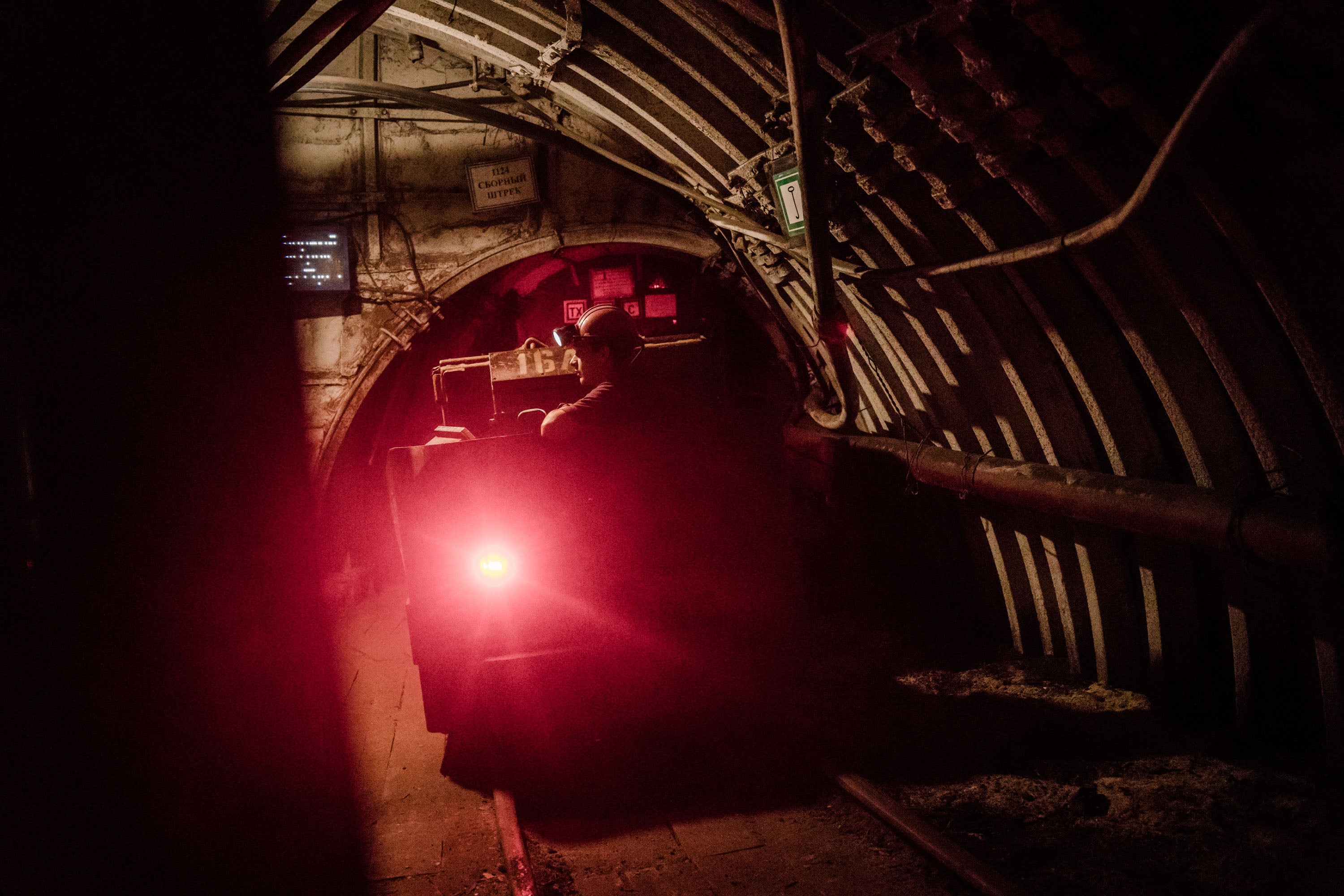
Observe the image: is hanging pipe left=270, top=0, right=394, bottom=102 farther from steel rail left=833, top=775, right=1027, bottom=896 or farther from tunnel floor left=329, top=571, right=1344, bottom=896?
steel rail left=833, top=775, right=1027, bottom=896

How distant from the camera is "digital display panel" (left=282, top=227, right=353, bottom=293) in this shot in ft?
30.8

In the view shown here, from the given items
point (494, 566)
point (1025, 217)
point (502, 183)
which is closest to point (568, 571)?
point (494, 566)

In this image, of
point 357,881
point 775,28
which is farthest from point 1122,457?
point 357,881

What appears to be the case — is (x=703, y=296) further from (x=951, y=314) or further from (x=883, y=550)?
(x=951, y=314)

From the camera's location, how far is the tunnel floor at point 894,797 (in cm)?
327

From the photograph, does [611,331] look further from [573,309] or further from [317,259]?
[573,309]

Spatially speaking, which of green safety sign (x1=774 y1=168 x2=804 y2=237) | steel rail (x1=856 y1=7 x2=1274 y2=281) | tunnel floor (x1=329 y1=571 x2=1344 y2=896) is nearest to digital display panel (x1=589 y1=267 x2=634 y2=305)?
green safety sign (x1=774 y1=168 x2=804 y2=237)

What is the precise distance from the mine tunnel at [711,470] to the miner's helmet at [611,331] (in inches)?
1.4

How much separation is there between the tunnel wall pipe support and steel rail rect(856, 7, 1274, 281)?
4.09 ft

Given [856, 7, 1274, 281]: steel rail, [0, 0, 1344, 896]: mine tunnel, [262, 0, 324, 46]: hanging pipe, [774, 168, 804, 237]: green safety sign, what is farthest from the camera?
[774, 168, 804, 237]: green safety sign

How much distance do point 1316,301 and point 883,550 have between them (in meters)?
5.48

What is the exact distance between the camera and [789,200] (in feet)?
16.9

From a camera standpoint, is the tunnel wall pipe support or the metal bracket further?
the metal bracket

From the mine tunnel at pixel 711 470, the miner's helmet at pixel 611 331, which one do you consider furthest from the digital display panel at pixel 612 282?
the miner's helmet at pixel 611 331
